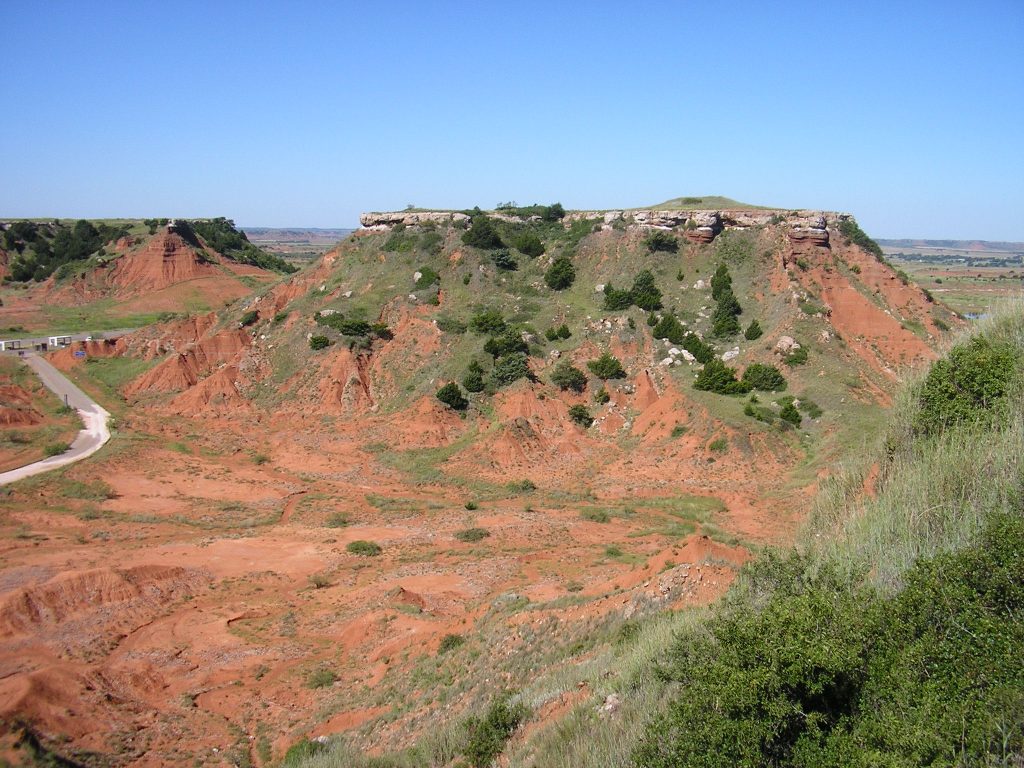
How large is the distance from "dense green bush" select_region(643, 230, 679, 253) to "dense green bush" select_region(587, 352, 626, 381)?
48.4ft

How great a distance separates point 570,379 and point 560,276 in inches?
555

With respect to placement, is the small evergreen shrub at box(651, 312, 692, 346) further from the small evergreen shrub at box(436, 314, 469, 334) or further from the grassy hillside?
the grassy hillside

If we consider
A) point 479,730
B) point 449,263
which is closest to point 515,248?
point 449,263

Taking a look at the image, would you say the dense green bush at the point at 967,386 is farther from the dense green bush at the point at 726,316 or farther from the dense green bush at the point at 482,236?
the dense green bush at the point at 482,236

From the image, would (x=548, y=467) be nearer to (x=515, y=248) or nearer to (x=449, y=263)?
(x=449, y=263)

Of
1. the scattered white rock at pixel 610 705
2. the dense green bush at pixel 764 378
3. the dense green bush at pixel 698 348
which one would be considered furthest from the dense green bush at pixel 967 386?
the dense green bush at pixel 698 348

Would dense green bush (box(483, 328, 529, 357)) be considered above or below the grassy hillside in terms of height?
above

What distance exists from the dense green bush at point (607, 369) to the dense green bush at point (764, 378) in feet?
23.9

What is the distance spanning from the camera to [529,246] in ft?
193

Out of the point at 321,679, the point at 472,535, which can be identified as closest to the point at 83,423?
the point at 472,535

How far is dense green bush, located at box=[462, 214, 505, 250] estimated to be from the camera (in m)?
57.3

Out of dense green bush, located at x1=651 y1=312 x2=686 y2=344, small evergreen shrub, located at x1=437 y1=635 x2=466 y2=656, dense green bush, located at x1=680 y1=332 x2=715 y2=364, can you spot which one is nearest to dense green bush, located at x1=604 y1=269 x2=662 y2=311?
dense green bush, located at x1=651 y1=312 x2=686 y2=344

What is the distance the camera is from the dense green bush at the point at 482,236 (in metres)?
57.3

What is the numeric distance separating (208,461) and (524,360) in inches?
755
